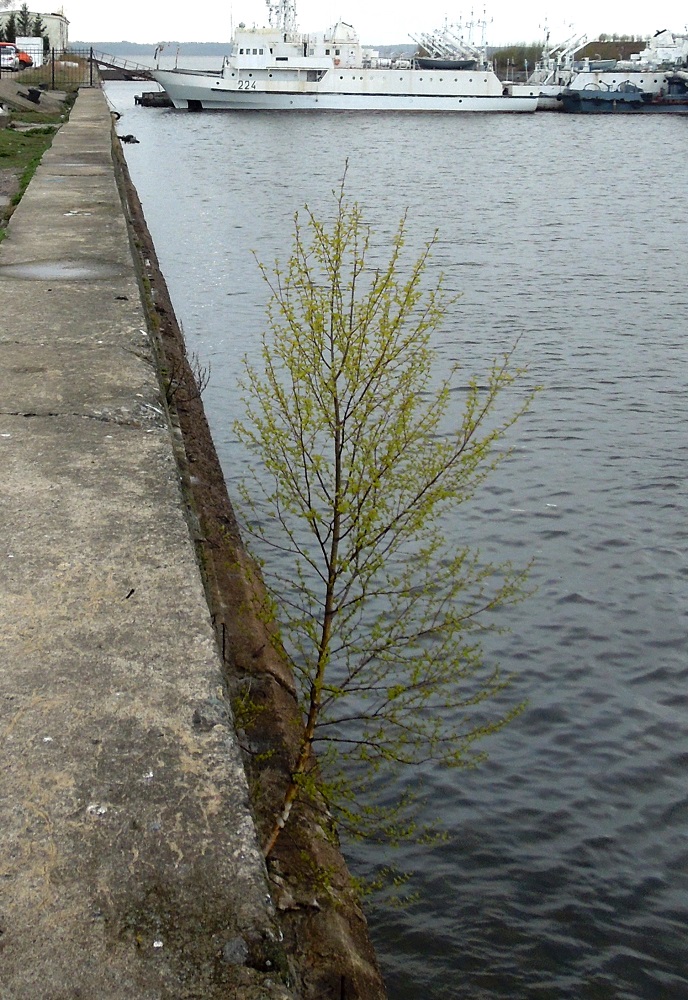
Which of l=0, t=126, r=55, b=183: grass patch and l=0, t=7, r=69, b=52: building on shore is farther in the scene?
l=0, t=7, r=69, b=52: building on shore

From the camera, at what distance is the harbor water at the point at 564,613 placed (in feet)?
12.8

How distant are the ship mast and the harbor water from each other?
186 ft

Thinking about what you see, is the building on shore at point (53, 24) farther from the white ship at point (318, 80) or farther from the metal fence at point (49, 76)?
the metal fence at point (49, 76)

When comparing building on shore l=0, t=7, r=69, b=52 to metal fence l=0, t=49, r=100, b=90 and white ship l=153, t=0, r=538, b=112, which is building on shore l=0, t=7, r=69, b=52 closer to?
white ship l=153, t=0, r=538, b=112

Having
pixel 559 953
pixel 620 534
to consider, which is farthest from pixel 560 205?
pixel 559 953

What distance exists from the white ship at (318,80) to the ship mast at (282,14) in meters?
0.07

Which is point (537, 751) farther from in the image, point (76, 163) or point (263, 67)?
point (263, 67)

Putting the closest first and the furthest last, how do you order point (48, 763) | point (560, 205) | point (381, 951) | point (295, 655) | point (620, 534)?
point (48, 763) → point (381, 951) → point (295, 655) → point (620, 534) → point (560, 205)

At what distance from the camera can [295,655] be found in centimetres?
557

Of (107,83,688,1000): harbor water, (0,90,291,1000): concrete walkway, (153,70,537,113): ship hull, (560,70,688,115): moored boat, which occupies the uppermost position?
(0,90,291,1000): concrete walkway

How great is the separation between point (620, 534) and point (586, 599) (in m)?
1.01

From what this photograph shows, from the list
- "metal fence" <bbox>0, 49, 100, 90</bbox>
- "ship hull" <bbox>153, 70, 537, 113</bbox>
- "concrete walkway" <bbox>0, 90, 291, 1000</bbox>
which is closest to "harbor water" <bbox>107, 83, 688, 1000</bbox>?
"concrete walkway" <bbox>0, 90, 291, 1000</bbox>

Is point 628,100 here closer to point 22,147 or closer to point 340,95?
point 340,95

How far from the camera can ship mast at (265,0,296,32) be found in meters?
71.1
